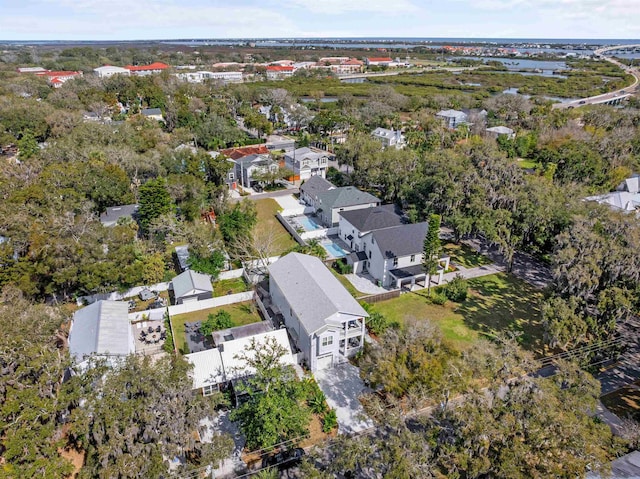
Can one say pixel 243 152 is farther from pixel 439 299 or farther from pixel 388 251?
pixel 439 299

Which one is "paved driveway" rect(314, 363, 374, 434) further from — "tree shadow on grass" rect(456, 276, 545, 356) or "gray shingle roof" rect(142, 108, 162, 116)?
"gray shingle roof" rect(142, 108, 162, 116)

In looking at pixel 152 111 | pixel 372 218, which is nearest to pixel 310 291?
pixel 372 218

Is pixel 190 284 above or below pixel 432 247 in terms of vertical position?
below

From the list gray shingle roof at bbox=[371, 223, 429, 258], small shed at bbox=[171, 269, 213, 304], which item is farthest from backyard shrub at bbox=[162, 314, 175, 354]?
gray shingle roof at bbox=[371, 223, 429, 258]

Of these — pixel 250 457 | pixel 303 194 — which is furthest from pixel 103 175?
pixel 250 457

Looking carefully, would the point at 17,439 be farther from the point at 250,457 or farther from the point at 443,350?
the point at 443,350
